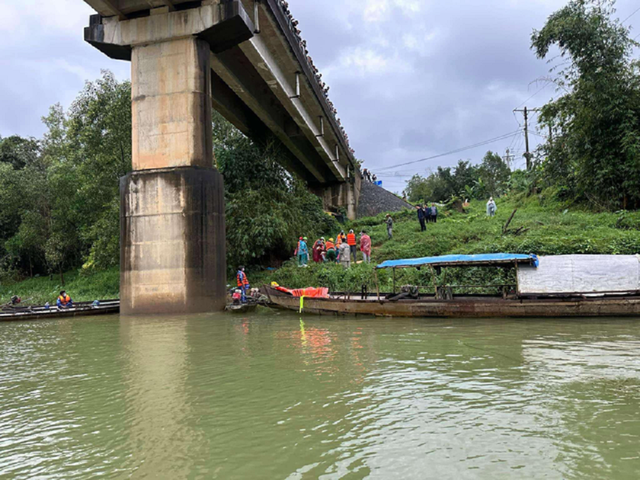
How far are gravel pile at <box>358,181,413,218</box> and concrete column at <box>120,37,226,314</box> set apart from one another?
108 ft

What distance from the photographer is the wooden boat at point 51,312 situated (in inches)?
686

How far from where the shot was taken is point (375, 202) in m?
51.2

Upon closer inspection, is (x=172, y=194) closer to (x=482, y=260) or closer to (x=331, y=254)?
(x=331, y=254)

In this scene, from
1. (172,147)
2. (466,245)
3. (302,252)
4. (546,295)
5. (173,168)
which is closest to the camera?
(546,295)

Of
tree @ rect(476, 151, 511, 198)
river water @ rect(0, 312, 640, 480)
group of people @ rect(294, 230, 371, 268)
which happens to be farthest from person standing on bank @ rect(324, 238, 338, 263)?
tree @ rect(476, 151, 511, 198)

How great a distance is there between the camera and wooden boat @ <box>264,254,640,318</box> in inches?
514

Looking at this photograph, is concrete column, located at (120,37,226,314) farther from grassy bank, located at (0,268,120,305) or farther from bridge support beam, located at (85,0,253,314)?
grassy bank, located at (0,268,120,305)

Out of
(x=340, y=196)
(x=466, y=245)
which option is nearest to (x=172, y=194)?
(x=466, y=245)

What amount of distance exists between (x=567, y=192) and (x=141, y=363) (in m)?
29.3

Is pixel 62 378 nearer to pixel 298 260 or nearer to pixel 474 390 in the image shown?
pixel 474 390

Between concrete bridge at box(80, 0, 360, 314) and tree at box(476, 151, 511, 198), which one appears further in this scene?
tree at box(476, 151, 511, 198)

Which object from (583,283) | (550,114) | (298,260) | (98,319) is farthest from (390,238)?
(98,319)

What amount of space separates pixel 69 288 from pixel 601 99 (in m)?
33.0

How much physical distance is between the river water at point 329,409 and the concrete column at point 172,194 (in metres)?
5.56
